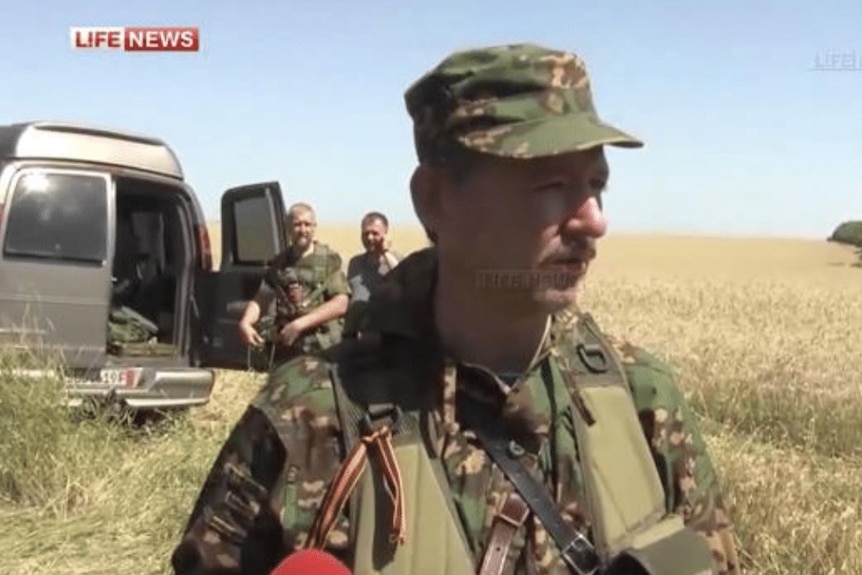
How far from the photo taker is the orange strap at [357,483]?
1.70 m

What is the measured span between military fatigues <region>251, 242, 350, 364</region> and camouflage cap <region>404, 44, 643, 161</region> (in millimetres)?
6139

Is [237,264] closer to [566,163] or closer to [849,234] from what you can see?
[566,163]

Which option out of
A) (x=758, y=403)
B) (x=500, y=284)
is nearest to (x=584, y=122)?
(x=500, y=284)

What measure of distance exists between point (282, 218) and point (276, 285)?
60cm

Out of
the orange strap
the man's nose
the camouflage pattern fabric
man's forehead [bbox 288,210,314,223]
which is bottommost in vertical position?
the camouflage pattern fabric

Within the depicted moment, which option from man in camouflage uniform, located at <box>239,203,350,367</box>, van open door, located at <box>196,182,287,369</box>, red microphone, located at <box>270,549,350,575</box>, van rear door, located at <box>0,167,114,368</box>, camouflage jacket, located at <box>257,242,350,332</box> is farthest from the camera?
van open door, located at <box>196,182,287,369</box>

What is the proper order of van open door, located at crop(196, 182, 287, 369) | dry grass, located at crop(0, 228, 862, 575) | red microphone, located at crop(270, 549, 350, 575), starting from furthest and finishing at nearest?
van open door, located at crop(196, 182, 287, 369)
dry grass, located at crop(0, 228, 862, 575)
red microphone, located at crop(270, 549, 350, 575)

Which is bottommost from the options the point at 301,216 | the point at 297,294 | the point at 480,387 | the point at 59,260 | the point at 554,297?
the point at 297,294

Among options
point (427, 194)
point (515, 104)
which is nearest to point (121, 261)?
point (427, 194)

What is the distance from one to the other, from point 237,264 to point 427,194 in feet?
22.9

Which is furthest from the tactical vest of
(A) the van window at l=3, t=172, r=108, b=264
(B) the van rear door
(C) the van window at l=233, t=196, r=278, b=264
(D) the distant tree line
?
Answer: (D) the distant tree line

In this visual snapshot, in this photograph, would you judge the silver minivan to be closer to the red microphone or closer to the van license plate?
the van license plate

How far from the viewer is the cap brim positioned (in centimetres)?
173

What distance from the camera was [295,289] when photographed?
26.3 ft
